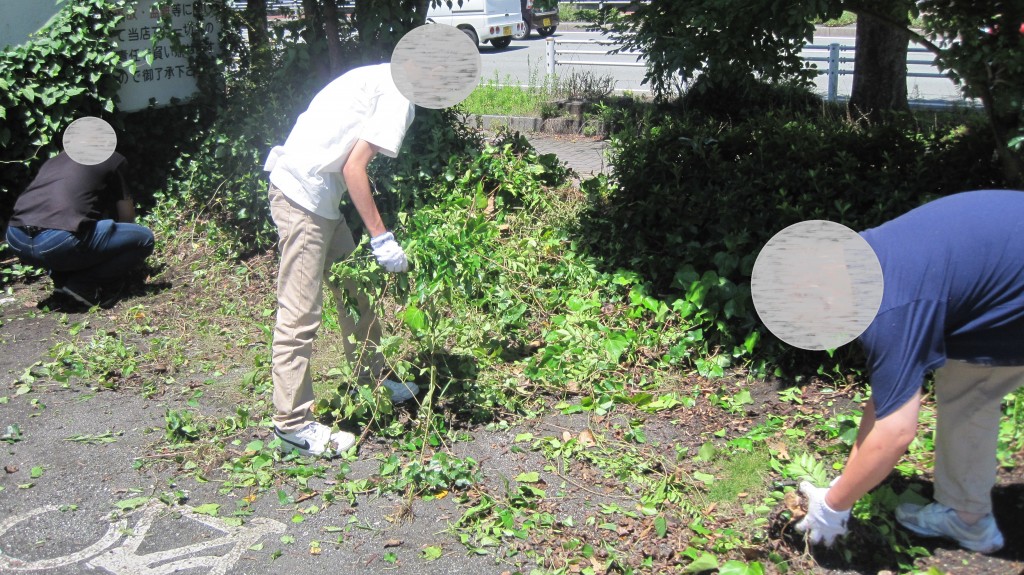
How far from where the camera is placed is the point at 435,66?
4.00 m

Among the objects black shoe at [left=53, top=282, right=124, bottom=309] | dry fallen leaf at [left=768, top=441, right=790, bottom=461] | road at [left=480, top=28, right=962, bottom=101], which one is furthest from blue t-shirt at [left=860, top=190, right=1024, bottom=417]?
road at [left=480, top=28, right=962, bottom=101]

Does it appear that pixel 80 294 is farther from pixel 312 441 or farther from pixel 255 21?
pixel 312 441

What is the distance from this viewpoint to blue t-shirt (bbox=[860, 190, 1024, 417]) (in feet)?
8.35

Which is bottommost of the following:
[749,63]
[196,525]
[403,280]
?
[196,525]

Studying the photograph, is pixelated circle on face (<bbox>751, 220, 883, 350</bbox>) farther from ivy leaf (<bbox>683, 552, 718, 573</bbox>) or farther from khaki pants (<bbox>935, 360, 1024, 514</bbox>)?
ivy leaf (<bbox>683, 552, 718, 573</bbox>)

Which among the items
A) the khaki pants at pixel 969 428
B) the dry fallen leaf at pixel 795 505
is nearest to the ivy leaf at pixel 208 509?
the dry fallen leaf at pixel 795 505

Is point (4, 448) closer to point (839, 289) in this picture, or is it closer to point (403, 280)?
point (403, 280)

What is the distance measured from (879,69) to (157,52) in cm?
643

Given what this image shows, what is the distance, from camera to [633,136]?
18.2 feet

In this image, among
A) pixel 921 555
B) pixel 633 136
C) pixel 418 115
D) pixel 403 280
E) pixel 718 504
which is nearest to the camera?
pixel 921 555

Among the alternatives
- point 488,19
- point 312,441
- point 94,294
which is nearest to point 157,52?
point 94,294

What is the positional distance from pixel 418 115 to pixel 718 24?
2283 mm

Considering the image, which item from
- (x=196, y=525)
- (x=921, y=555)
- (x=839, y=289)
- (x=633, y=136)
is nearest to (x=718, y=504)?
(x=921, y=555)

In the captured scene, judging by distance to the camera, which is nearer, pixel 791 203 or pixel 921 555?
pixel 921 555
